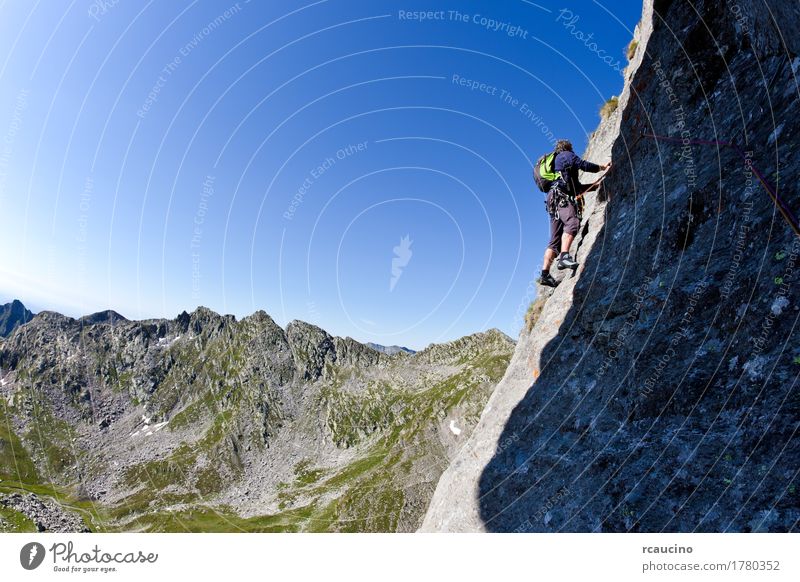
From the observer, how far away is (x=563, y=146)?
45.4ft

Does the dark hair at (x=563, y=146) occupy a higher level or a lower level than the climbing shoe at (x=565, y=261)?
higher

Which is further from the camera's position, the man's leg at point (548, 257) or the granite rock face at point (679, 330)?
the man's leg at point (548, 257)

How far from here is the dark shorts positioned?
1306 cm

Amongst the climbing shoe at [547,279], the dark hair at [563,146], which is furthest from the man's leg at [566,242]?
the dark hair at [563,146]

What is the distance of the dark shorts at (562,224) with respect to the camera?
42.9 feet

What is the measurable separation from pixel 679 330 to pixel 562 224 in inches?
207

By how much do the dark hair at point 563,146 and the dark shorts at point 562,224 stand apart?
164 cm

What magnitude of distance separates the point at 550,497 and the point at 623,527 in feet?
7.59

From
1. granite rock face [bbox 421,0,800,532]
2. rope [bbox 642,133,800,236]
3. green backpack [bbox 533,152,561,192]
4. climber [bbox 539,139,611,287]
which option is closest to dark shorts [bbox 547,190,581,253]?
climber [bbox 539,139,611,287]

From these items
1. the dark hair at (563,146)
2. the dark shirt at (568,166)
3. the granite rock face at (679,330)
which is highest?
the dark hair at (563,146)

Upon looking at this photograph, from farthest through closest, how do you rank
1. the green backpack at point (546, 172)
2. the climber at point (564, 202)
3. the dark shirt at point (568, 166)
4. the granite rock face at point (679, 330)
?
the green backpack at point (546, 172)
the dark shirt at point (568, 166)
the climber at point (564, 202)
the granite rock face at point (679, 330)

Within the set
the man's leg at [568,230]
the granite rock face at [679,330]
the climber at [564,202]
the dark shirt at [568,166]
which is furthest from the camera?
the dark shirt at [568,166]

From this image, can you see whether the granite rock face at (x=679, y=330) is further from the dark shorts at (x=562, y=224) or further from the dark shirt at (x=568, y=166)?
the dark shirt at (x=568, y=166)
